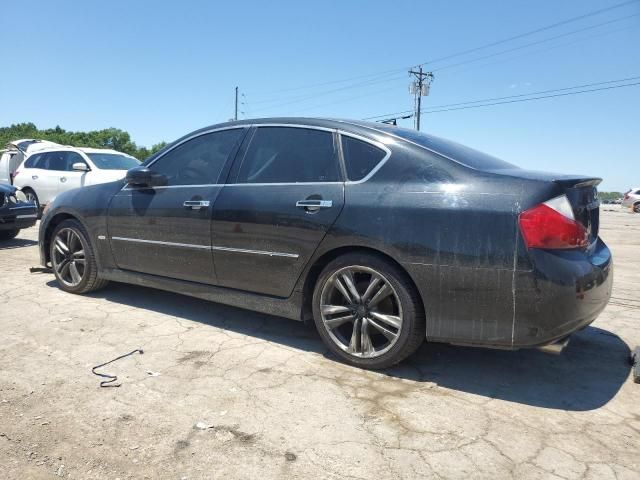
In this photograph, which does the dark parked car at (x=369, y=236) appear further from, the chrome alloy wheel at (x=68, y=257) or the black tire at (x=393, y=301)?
the chrome alloy wheel at (x=68, y=257)

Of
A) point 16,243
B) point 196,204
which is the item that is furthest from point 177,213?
point 16,243

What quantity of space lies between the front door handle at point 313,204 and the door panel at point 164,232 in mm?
837

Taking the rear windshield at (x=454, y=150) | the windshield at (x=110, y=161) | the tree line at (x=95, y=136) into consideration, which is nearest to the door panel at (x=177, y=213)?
the rear windshield at (x=454, y=150)

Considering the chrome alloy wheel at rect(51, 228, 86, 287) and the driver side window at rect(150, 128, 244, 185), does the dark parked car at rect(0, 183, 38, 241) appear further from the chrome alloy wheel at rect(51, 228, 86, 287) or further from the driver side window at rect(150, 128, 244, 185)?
the driver side window at rect(150, 128, 244, 185)

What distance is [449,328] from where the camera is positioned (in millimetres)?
2898

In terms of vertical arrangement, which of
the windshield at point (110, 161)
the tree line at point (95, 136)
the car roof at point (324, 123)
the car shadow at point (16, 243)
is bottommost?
the car shadow at point (16, 243)

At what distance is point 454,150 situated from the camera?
3305mm

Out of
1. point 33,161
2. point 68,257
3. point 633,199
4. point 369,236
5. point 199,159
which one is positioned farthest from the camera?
point 633,199

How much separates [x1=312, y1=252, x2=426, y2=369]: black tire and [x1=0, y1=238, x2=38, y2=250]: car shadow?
7116 millimetres

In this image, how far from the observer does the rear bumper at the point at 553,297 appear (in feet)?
8.66

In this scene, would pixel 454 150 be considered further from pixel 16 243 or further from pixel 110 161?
pixel 110 161

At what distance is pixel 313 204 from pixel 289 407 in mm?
1294

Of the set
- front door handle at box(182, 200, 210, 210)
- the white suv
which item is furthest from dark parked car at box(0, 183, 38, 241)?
front door handle at box(182, 200, 210, 210)

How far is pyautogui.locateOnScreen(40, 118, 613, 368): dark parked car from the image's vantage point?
107 inches
